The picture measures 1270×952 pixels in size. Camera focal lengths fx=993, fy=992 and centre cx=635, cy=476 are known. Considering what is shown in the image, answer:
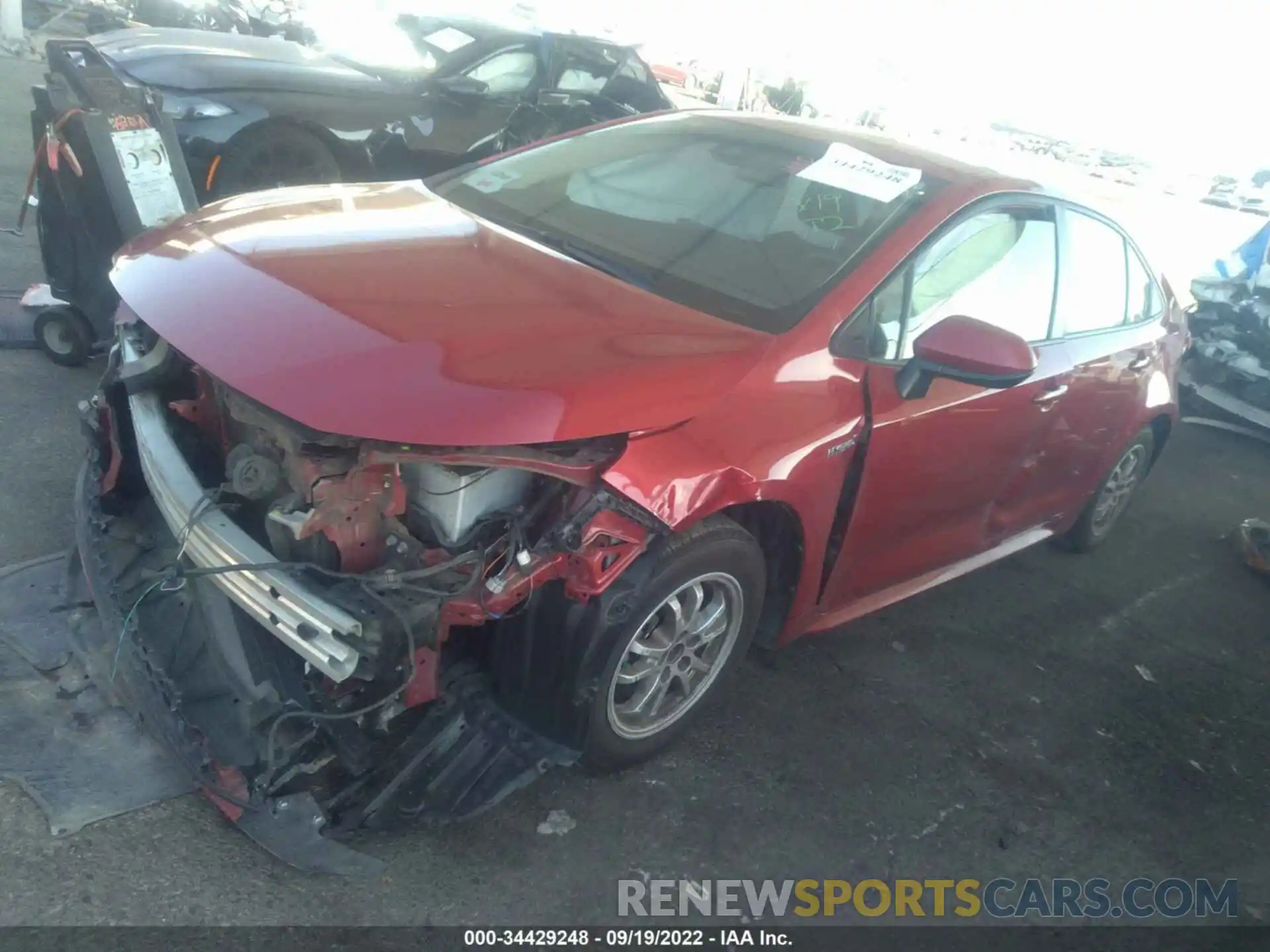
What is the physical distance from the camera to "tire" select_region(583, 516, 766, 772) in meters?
2.54

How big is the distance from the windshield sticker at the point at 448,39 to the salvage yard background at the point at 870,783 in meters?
3.67

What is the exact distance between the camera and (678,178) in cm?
333

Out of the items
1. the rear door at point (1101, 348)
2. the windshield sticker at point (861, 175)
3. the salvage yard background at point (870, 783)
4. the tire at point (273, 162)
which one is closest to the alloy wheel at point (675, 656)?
the salvage yard background at point (870, 783)

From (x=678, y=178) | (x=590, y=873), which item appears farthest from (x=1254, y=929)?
(x=678, y=178)

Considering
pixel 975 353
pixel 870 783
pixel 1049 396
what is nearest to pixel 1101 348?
pixel 1049 396

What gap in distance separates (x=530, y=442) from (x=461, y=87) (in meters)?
5.05

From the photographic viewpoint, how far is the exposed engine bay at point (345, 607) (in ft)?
7.23

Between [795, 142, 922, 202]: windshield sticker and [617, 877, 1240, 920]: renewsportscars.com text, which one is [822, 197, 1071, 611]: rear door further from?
[617, 877, 1240, 920]: renewsportscars.com text

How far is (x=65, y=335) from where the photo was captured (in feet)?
14.6

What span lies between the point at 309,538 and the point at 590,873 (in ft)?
3.65

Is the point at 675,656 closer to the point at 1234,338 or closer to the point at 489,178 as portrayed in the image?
the point at 489,178

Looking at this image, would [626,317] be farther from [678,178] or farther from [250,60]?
[250,60]

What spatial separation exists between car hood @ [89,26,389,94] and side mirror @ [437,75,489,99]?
1.21 ft

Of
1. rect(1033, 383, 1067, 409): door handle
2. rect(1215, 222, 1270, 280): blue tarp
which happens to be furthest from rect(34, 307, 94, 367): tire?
rect(1215, 222, 1270, 280): blue tarp
